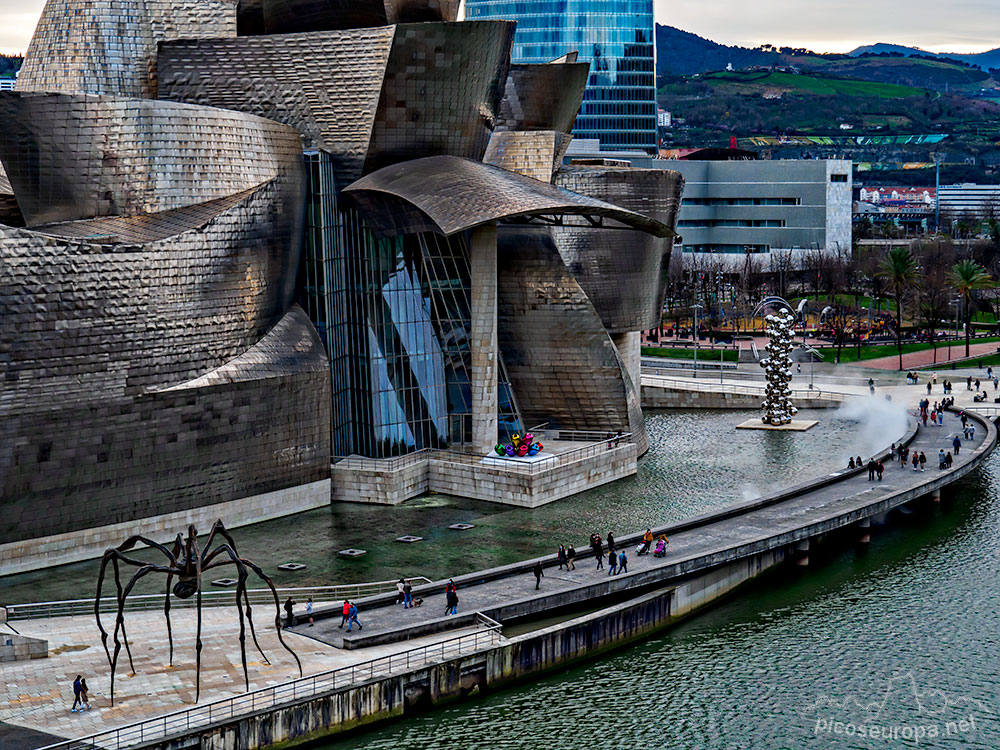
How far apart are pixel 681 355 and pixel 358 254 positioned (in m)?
40.3

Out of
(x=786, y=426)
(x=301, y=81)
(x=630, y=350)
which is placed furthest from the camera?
(x=630, y=350)

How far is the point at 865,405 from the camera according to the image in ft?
224

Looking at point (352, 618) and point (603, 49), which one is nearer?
point (352, 618)

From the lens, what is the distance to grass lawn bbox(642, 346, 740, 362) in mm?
86438

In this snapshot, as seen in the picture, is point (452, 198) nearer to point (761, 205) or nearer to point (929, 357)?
point (929, 357)

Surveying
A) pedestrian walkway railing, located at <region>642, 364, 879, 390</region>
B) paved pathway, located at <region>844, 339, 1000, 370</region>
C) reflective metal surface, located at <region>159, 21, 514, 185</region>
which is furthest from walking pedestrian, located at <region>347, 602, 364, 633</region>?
paved pathway, located at <region>844, 339, 1000, 370</region>

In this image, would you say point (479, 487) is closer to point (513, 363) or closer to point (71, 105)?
point (513, 363)

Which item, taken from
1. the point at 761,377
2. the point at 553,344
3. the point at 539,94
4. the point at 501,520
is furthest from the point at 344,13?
the point at 761,377

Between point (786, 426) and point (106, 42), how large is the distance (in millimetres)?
34513

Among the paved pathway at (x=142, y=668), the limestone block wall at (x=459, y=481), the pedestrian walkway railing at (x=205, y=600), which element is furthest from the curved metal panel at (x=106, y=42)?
the paved pathway at (x=142, y=668)

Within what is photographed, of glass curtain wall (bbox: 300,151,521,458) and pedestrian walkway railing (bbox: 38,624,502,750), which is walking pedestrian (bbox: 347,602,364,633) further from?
glass curtain wall (bbox: 300,151,521,458)

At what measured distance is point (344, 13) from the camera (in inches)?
2025

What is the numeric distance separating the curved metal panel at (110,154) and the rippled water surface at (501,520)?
1151cm

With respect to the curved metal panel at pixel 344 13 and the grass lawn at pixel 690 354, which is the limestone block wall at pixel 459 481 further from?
the grass lawn at pixel 690 354
